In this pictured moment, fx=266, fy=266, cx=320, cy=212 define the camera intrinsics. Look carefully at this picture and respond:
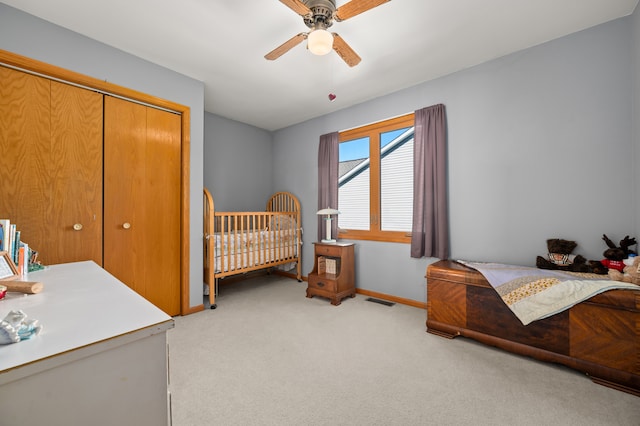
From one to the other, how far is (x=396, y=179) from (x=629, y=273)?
201 centimetres

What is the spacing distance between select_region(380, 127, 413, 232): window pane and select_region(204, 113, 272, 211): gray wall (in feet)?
7.18

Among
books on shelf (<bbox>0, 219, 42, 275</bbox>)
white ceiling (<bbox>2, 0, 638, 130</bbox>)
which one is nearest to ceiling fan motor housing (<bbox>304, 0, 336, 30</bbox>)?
white ceiling (<bbox>2, 0, 638, 130</bbox>)

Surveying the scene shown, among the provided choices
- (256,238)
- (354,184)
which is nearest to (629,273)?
(354,184)

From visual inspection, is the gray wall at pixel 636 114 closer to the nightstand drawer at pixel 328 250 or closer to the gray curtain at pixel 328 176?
the nightstand drawer at pixel 328 250

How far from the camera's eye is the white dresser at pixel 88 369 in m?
0.56

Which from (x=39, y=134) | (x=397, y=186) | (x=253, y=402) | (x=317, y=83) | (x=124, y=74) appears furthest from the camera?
(x=397, y=186)

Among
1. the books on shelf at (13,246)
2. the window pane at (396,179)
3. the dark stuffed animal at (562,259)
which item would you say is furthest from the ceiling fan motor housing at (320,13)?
the dark stuffed animal at (562,259)

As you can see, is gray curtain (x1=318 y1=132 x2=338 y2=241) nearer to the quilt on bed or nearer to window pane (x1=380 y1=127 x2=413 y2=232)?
window pane (x1=380 y1=127 x2=413 y2=232)

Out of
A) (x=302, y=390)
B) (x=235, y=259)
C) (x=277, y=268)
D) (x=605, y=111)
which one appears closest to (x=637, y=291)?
(x=605, y=111)

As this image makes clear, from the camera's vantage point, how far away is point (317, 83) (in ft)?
9.80

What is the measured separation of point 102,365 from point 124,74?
2662 mm

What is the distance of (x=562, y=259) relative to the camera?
2.13m

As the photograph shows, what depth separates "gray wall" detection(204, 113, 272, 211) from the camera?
13.1 feet

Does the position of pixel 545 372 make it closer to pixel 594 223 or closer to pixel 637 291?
pixel 637 291
